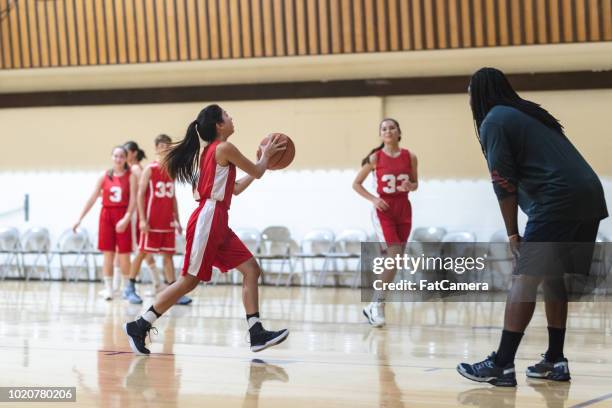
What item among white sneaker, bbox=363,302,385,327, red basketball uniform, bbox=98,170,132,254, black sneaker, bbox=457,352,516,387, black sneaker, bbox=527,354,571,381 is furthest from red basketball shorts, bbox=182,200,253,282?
red basketball uniform, bbox=98,170,132,254

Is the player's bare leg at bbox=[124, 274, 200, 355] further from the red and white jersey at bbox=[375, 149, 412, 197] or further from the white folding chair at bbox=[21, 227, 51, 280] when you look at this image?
the white folding chair at bbox=[21, 227, 51, 280]

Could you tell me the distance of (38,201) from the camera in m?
14.6

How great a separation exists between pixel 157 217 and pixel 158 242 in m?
0.28

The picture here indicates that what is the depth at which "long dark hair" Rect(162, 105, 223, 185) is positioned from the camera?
5926mm

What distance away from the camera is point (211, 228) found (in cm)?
585

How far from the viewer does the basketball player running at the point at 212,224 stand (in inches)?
229

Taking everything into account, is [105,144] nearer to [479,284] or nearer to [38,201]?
[38,201]

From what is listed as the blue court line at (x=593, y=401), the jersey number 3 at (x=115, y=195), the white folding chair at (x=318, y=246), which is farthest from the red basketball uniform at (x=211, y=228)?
the white folding chair at (x=318, y=246)

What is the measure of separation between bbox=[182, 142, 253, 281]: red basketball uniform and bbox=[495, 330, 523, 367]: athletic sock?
1.89 meters

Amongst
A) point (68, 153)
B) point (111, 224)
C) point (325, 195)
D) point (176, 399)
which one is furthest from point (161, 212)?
point (176, 399)

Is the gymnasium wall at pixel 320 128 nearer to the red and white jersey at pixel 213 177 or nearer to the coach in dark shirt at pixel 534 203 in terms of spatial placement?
the red and white jersey at pixel 213 177

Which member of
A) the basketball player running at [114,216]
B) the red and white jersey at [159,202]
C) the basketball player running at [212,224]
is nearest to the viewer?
the basketball player running at [212,224]

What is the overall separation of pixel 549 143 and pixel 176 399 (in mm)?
2182

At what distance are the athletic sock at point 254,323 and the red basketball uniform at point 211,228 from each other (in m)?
0.34
